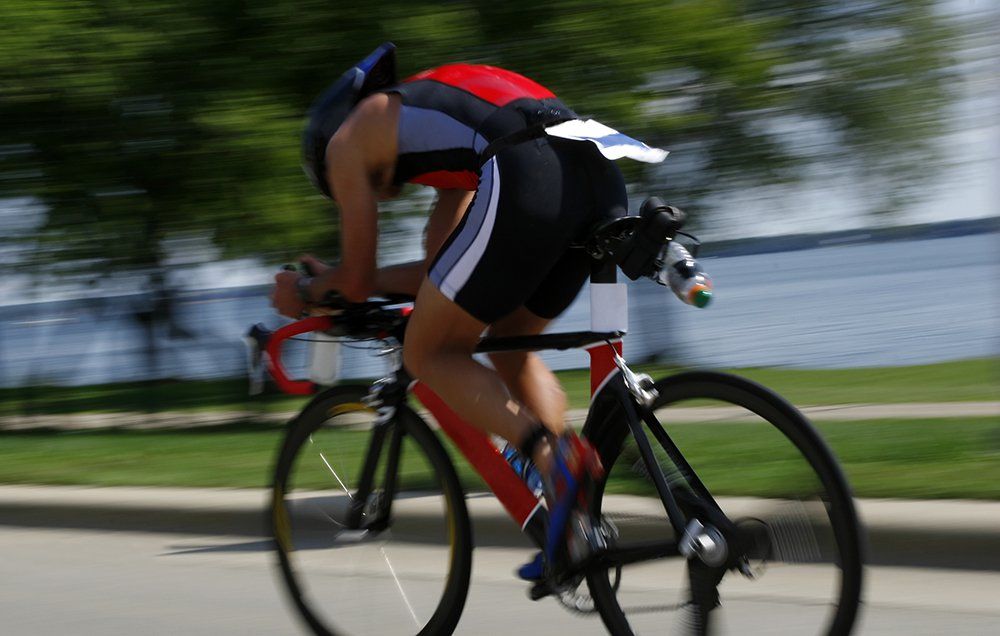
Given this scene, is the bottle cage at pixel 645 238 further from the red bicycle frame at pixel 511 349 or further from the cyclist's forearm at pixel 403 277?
the cyclist's forearm at pixel 403 277

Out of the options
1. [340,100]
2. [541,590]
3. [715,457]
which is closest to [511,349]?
[541,590]

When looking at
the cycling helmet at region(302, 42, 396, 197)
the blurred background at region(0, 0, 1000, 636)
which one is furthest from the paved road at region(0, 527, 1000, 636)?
the cycling helmet at region(302, 42, 396, 197)

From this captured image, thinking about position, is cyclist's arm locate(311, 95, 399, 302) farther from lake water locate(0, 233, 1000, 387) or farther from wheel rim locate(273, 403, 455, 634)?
lake water locate(0, 233, 1000, 387)

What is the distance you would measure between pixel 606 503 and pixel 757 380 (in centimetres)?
948

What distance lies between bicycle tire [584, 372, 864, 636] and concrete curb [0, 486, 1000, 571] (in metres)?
1.36

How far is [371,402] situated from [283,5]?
A: 255 inches

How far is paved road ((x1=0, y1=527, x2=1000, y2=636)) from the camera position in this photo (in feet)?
14.1

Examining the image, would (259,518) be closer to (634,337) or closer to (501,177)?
(501,177)

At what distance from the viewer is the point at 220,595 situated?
5117 millimetres

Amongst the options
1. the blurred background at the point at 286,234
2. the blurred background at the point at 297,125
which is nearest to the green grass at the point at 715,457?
the blurred background at the point at 286,234

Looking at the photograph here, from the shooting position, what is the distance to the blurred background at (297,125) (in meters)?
9.98

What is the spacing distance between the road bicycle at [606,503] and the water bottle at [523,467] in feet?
0.06

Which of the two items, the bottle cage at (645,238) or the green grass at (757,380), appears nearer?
the bottle cage at (645,238)

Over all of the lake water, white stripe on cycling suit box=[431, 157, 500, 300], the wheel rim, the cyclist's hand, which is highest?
white stripe on cycling suit box=[431, 157, 500, 300]
